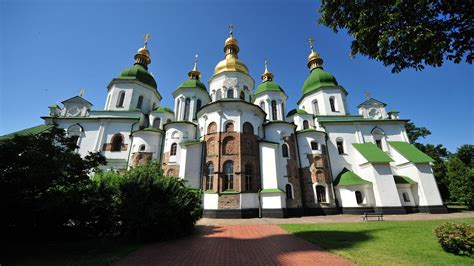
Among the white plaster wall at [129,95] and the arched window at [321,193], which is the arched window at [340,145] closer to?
the arched window at [321,193]

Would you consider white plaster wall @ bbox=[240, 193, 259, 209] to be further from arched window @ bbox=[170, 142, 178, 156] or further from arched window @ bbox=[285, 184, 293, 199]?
arched window @ bbox=[170, 142, 178, 156]

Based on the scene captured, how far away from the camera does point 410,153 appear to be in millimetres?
21781

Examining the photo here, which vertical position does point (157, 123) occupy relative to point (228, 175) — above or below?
above

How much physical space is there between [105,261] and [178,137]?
54.7 ft

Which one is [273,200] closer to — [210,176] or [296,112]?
[210,176]

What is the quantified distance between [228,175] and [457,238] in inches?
560

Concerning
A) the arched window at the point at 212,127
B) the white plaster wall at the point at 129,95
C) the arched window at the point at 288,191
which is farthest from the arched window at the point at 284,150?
the white plaster wall at the point at 129,95

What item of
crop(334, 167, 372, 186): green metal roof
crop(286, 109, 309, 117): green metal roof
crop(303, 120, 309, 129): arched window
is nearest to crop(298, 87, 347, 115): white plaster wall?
crop(286, 109, 309, 117): green metal roof

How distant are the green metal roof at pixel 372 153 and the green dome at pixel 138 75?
94.0 ft

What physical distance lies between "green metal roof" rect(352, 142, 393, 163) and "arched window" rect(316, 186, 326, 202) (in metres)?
5.63

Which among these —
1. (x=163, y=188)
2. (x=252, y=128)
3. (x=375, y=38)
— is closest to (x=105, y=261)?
(x=163, y=188)

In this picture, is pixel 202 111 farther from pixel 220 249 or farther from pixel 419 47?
pixel 419 47

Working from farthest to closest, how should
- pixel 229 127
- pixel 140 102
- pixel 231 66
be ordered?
pixel 140 102 → pixel 231 66 → pixel 229 127

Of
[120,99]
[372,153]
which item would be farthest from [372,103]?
[120,99]
